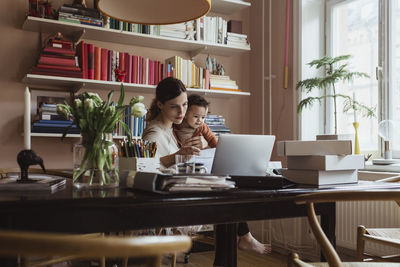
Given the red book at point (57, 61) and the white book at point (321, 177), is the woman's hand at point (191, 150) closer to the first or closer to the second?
the white book at point (321, 177)

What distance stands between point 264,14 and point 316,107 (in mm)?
1031

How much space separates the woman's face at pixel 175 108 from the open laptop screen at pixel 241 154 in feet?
3.60

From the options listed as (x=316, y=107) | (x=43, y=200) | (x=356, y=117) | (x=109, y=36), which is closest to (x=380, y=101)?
(x=356, y=117)

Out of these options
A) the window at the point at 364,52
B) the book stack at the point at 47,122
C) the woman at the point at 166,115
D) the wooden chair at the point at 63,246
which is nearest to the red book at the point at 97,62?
the book stack at the point at 47,122

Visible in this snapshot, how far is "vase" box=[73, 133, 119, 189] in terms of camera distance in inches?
46.3

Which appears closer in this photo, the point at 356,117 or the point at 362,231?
the point at 362,231

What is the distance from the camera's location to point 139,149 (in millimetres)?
1444

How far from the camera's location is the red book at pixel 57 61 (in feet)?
9.39

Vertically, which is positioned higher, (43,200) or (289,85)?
(289,85)

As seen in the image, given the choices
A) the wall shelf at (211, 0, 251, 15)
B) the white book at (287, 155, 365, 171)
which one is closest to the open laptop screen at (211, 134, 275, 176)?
the white book at (287, 155, 365, 171)

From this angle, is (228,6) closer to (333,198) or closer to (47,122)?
(47,122)

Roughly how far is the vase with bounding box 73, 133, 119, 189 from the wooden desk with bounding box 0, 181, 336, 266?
0.06m

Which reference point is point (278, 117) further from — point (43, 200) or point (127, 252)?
point (127, 252)

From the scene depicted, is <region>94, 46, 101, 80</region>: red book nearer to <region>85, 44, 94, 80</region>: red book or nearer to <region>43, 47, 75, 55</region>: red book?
<region>85, 44, 94, 80</region>: red book
